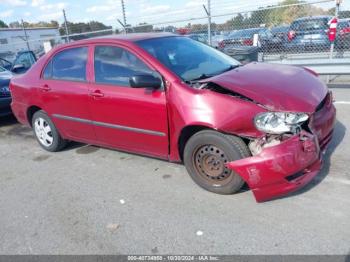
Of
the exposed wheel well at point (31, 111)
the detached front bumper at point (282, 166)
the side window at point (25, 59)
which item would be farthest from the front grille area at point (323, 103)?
the side window at point (25, 59)

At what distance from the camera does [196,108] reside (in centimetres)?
325

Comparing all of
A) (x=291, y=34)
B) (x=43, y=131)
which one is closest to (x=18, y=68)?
(x=43, y=131)

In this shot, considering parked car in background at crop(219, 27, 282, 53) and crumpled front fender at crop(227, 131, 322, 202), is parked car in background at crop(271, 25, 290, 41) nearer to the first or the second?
parked car in background at crop(219, 27, 282, 53)

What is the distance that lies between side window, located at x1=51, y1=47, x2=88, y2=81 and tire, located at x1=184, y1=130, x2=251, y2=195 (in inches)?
73.0

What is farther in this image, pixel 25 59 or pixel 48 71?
pixel 25 59

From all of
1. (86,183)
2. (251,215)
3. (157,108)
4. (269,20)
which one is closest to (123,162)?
(86,183)

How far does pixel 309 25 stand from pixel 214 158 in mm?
8572

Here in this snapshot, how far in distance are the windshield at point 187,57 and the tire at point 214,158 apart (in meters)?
0.73

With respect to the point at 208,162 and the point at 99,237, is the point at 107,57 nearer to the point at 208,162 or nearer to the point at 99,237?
the point at 208,162

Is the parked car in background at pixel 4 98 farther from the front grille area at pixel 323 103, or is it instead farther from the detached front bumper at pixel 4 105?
the front grille area at pixel 323 103

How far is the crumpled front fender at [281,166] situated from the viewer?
284cm

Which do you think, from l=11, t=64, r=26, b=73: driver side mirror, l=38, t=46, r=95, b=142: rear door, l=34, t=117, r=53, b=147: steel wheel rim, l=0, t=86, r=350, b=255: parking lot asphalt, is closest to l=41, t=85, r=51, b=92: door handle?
l=38, t=46, r=95, b=142: rear door

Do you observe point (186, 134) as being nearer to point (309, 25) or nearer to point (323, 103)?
point (323, 103)

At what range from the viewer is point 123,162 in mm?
4484
